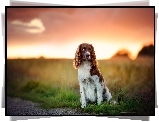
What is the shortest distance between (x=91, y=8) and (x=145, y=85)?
1038mm

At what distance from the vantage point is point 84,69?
3.52 meters

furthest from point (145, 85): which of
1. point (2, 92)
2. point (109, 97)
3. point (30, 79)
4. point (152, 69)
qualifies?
point (2, 92)

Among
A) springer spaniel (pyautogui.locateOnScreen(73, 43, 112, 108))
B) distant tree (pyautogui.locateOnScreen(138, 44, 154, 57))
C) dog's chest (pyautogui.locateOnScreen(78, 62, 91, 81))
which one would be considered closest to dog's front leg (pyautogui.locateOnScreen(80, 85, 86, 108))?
springer spaniel (pyautogui.locateOnScreen(73, 43, 112, 108))

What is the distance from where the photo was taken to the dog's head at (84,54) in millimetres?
3498

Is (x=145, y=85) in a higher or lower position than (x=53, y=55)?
lower

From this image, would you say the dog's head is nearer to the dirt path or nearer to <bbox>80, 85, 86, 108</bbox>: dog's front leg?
<bbox>80, 85, 86, 108</bbox>: dog's front leg

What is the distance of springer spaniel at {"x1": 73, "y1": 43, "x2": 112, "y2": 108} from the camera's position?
3.51 m

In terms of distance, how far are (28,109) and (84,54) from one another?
0.88m

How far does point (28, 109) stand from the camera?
143 inches

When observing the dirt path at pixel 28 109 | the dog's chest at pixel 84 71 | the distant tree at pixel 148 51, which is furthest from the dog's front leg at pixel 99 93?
the distant tree at pixel 148 51

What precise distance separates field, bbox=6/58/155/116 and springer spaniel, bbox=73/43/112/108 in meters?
0.06

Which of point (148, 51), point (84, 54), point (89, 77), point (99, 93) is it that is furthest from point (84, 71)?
point (148, 51)

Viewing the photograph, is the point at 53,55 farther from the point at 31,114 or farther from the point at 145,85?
the point at 145,85

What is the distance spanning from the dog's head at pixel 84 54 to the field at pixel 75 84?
0.29ft
